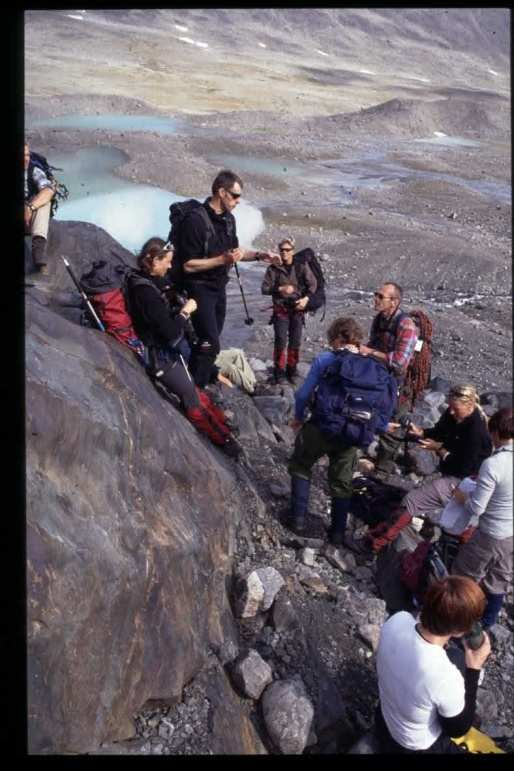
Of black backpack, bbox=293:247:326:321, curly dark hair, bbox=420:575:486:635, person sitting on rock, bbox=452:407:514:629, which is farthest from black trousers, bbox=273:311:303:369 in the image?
curly dark hair, bbox=420:575:486:635

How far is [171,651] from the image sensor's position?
3420 mm

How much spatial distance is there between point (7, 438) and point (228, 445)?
307 centimetres

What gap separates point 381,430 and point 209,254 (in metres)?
1.91

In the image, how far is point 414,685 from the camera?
2938mm

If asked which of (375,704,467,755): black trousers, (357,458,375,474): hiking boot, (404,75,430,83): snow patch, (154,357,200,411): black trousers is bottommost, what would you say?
(357,458,375,474): hiking boot

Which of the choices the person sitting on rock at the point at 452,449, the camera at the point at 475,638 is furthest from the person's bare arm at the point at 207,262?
the camera at the point at 475,638

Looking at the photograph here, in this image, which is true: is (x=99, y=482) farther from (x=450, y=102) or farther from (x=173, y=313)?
(x=450, y=102)

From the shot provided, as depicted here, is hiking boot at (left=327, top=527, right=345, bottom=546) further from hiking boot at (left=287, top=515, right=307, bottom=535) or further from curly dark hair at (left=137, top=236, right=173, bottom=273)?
curly dark hair at (left=137, top=236, right=173, bottom=273)

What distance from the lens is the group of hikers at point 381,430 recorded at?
2959mm

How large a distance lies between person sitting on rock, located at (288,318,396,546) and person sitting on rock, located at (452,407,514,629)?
78 centimetres

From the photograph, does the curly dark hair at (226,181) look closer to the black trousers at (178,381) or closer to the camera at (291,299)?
the black trousers at (178,381)

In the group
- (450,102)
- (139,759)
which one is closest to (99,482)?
(139,759)

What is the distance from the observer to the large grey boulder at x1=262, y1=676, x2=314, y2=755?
367 centimetres

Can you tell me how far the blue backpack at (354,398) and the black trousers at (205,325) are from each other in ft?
4.44
